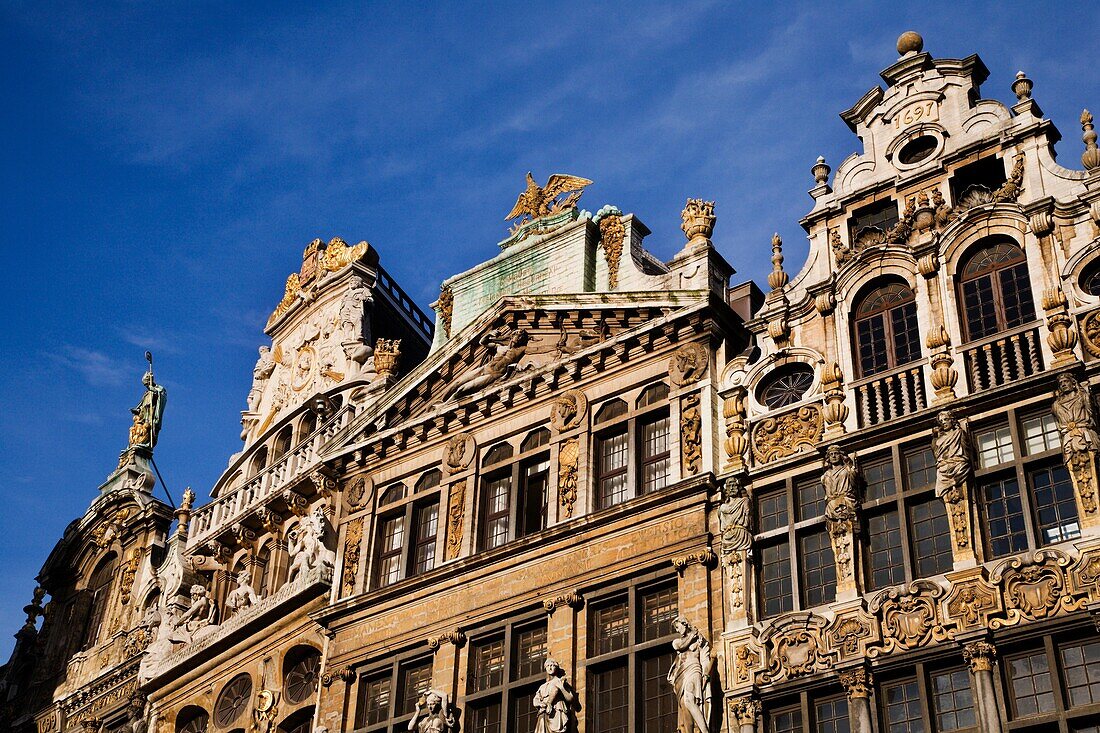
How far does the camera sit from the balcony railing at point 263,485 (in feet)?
126

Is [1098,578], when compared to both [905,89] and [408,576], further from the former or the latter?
[408,576]

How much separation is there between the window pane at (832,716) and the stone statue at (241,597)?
17.3 metres

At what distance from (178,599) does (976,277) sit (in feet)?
74.7

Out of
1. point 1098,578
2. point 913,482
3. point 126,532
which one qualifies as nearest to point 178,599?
point 126,532

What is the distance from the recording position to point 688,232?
32500 mm

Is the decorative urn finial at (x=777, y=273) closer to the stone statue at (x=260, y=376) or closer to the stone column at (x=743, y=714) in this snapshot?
the stone column at (x=743, y=714)

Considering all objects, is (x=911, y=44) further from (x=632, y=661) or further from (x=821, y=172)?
(x=632, y=661)

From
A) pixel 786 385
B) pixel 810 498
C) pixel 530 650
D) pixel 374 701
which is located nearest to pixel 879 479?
pixel 810 498

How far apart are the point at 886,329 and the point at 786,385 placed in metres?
2.20

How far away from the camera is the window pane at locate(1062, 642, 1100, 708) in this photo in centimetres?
2189

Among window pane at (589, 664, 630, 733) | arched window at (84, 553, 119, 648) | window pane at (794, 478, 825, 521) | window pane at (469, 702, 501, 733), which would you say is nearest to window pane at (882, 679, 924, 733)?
window pane at (794, 478, 825, 521)

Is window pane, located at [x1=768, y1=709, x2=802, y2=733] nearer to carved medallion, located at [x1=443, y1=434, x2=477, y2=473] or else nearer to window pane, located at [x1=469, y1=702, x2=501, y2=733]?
window pane, located at [x1=469, y1=702, x2=501, y2=733]

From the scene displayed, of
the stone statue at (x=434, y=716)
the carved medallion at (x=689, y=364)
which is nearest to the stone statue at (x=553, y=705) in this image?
the stone statue at (x=434, y=716)

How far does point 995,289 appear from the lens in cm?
2656
